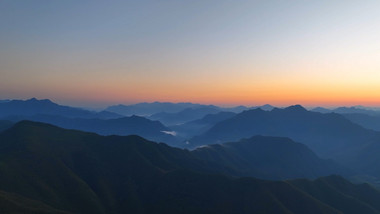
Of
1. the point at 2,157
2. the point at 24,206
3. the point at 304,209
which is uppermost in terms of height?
the point at 2,157

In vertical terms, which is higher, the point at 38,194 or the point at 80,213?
the point at 38,194

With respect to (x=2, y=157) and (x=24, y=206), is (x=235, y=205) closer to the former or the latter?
(x=24, y=206)

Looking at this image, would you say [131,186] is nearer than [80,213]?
No

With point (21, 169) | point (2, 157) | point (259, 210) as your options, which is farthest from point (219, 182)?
point (2, 157)

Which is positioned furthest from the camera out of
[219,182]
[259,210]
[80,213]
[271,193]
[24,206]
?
[219,182]

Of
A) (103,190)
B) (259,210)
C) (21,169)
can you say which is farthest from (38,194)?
(259,210)

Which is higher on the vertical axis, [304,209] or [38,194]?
[38,194]

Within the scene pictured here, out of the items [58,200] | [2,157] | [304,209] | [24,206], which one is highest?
[2,157]

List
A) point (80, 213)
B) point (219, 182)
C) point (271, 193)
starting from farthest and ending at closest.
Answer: point (219, 182) < point (271, 193) < point (80, 213)

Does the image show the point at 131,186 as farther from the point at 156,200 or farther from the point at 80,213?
the point at 80,213
